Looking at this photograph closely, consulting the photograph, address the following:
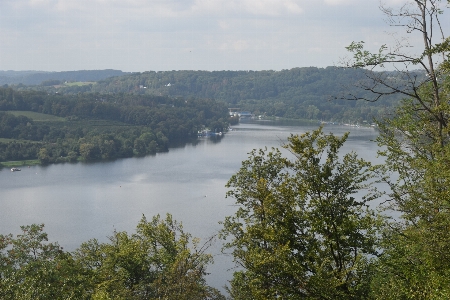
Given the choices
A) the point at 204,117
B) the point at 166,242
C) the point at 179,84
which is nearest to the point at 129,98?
the point at 204,117

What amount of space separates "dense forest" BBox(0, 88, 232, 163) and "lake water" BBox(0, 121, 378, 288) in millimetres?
4751

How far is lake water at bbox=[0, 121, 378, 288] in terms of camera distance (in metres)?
28.2

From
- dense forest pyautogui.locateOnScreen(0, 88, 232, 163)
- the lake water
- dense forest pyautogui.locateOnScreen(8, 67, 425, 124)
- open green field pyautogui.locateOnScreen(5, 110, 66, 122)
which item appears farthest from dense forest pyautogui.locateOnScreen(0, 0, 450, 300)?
dense forest pyautogui.locateOnScreen(8, 67, 425, 124)

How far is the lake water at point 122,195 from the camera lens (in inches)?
1111

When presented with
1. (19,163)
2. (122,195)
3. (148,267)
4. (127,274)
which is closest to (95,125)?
(19,163)

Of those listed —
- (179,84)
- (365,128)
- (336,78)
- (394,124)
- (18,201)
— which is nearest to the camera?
(394,124)

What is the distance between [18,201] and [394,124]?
1308 inches

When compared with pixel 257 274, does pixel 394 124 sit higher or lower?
higher

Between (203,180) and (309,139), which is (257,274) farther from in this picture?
(203,180)

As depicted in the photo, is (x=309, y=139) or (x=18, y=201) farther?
(x=18, y=201)

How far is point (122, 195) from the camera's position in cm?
3772

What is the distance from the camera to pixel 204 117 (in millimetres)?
95938

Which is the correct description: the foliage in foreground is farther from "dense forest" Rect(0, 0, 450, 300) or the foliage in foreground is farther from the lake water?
the lake water

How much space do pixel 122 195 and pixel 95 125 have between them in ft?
131
